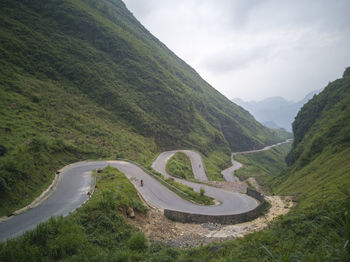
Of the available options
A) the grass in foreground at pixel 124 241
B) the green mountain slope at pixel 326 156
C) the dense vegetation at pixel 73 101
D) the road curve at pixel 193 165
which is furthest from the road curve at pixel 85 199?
the road curve at pixel 193 165

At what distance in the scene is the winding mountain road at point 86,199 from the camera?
1514cm

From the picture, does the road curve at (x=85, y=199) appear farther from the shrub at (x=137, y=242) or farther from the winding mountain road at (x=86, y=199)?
the shrub at (x=137, y=242)

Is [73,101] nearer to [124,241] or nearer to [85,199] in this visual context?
[85,199]

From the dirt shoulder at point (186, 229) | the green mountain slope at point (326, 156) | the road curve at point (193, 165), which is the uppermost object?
the green mountain slope at point (326, 156)

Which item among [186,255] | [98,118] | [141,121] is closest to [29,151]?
[186,255]

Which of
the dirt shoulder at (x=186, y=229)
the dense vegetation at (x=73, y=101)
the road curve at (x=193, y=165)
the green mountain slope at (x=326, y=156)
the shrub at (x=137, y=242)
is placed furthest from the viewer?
the road curve at (x=193, y=165)

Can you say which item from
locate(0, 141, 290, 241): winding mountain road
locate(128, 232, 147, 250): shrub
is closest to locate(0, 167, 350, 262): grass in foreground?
locate(128, 232, 147, 250): shrub

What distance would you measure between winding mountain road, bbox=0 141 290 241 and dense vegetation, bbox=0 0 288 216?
5.99 feet

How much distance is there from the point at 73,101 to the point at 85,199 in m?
46.1

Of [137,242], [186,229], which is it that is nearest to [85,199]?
[137,242]

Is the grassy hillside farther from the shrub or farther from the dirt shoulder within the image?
the dirt shoulder

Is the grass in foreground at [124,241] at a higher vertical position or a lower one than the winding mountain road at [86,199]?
higher

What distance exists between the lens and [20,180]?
19344 millimetres

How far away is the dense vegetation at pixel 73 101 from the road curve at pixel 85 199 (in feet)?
6.23
